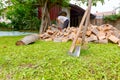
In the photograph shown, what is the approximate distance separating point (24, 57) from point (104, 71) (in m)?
1.76

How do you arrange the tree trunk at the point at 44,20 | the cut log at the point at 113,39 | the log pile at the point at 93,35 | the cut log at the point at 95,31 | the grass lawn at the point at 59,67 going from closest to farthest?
the grass lawn at the point at 59,67
the cut log at the point at 113,39
the log pile at the point at 93,35
the cut log at the point at 95,31
the tree trunk at the point at 44,20

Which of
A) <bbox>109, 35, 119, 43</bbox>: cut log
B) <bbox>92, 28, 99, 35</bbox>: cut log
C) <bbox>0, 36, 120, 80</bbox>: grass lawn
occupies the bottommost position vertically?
<bbox>0, 36, 120, 80</bbox>: grass lawn

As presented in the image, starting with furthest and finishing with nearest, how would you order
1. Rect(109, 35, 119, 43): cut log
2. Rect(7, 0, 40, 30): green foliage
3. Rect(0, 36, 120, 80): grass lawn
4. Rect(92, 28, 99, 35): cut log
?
Rect(7, 0, 40, 30): green foliage → Rect(92, 28, 99, 35): cut log → Rect(109, 35, 119, 43): cut log → Rect(0, 36, 120, 80): grass lawn

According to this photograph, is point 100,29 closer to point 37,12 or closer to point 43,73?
point 43,73

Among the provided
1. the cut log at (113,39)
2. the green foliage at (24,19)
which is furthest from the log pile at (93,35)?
the green foliage at (24,19)

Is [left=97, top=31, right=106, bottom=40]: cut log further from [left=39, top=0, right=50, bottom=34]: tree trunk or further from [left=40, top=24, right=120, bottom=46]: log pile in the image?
[left=39, top=0, right=50, bottom=34]: tree trunk

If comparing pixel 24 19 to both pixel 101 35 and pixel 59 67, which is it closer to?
pixel 101 35

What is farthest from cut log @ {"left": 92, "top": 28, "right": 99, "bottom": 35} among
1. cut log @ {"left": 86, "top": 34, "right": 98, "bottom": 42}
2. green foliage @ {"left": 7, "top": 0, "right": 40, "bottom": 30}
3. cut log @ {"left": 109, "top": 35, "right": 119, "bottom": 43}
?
green foliage @ {"left": 7, "top": 0, "right": 40, "bottom": 30}

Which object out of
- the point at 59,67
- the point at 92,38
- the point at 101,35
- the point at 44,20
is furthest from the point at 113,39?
the point at 44,20

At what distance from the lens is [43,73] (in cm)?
414

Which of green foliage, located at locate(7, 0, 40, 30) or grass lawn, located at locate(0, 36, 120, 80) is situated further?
green foliage, located at locate(7, 0, 40, 30)

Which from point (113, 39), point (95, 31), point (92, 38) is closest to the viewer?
point (113, 39)

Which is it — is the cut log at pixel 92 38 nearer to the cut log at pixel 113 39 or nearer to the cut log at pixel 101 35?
the cut log at pixel 101 35

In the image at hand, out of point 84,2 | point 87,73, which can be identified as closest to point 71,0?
point 84,2
